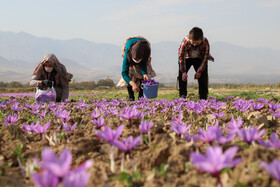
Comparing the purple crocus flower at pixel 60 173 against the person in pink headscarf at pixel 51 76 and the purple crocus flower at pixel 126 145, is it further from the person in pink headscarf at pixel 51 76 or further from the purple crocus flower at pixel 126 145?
the person in pink headscarf at pixel 51 76

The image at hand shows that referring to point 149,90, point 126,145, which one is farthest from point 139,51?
point 126,145

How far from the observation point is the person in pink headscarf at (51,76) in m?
6.95

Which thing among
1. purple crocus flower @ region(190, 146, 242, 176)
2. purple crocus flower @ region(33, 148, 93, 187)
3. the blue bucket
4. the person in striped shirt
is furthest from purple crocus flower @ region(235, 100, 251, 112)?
the blue bucket

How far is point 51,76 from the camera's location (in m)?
7.52

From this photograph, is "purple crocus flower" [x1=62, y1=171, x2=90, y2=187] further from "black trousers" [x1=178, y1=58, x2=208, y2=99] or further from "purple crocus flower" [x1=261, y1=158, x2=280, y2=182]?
"black trousers" [x1=178, y1=58, x2=208, y2=99]

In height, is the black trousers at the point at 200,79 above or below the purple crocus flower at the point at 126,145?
above

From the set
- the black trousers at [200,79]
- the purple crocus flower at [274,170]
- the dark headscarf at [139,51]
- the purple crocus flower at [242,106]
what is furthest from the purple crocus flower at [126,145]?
the black trousers at [200,79]

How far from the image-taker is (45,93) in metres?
6.97

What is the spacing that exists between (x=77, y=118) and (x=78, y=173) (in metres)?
2.43

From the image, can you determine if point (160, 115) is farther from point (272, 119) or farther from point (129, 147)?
point (129, 147)

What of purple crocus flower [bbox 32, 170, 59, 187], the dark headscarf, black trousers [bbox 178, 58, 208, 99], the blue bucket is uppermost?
the dark headscarf

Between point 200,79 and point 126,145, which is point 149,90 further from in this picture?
point 126,145

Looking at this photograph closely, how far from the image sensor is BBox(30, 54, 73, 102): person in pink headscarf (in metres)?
6.95

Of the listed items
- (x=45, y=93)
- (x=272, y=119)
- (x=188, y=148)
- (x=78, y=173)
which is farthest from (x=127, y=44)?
(x=78, y=173)
